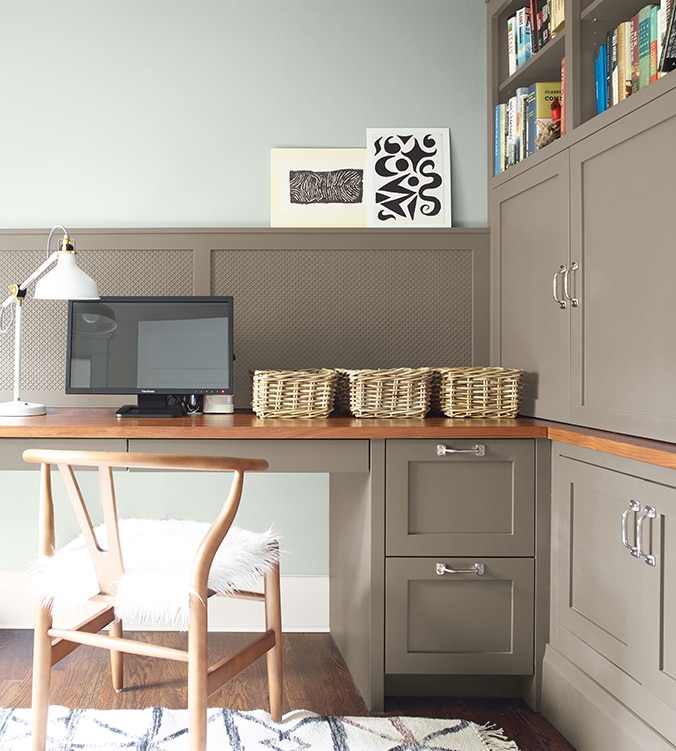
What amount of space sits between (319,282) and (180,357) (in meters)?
0.61

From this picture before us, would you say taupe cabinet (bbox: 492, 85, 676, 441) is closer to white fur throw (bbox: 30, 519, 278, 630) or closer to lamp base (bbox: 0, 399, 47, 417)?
white fur throw (bbox: 30, 519, 278, 630)

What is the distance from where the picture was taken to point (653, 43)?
1854 mm

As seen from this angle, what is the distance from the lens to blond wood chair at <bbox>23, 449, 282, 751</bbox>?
163 centimetres

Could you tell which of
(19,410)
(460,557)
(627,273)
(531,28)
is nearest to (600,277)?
(627,273)

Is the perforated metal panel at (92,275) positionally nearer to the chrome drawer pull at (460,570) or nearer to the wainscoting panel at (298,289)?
the wainscoting panel at (298,289)

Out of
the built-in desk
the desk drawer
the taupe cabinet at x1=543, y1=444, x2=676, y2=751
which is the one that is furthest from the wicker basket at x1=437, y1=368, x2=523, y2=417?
the desk drawer

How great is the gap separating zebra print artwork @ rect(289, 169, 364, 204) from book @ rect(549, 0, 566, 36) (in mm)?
811

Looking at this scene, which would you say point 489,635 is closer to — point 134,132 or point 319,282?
point 319,282

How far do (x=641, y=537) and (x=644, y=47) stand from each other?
118 centimetres

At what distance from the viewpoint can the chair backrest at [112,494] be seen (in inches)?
62.5

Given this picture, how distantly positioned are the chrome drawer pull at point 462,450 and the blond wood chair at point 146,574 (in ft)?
1.70

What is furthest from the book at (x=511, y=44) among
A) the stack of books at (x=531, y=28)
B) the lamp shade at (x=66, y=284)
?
the lamp shade at (x=66, y=284)

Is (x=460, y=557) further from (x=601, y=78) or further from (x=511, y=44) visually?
(x=511, y=44)

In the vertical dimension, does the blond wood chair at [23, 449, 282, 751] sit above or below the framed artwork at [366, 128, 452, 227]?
below
